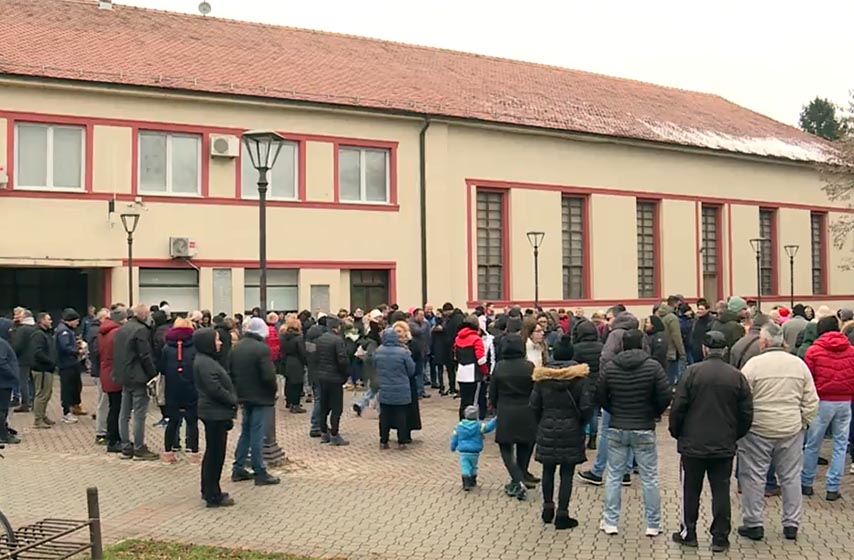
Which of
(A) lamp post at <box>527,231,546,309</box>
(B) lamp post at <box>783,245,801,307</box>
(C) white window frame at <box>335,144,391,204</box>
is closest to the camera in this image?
(C) white window frame at <box>335,144,391,204</box>

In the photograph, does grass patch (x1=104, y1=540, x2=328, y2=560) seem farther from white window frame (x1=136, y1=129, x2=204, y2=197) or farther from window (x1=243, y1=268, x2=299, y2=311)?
window (x1=243, y1=268, x2=299, y2=311)

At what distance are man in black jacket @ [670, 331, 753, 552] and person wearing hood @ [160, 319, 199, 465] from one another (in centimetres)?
601

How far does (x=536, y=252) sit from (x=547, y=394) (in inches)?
764

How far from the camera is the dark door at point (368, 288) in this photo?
25562mm

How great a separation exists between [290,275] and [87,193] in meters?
5.41

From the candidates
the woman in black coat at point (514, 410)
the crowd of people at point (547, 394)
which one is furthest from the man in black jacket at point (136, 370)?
the woman in black coat at point (514, 410)

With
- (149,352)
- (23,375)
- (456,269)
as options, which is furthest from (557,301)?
(149,352)

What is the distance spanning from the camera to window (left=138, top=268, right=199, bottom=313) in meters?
→ 22.6

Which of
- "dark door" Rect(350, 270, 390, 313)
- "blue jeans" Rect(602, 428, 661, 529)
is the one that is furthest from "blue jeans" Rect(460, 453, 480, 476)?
"dark door" Rect(350, 270, 390, 313)

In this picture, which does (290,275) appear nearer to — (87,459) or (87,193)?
(87,193)

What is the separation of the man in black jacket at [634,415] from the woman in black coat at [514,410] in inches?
51.0

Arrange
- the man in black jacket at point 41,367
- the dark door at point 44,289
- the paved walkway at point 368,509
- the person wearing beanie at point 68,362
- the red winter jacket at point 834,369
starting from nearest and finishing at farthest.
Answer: the paved walkway at point 368,509 → the red winter jacket at point 834,369 → the man in black jacket at point 41,367 → the person wearing beanie at point 68,362 → the dark door at point 44,289

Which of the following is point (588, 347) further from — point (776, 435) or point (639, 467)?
point (776, 435)

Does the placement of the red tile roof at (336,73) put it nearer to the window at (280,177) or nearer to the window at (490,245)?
the window at (280,177)
